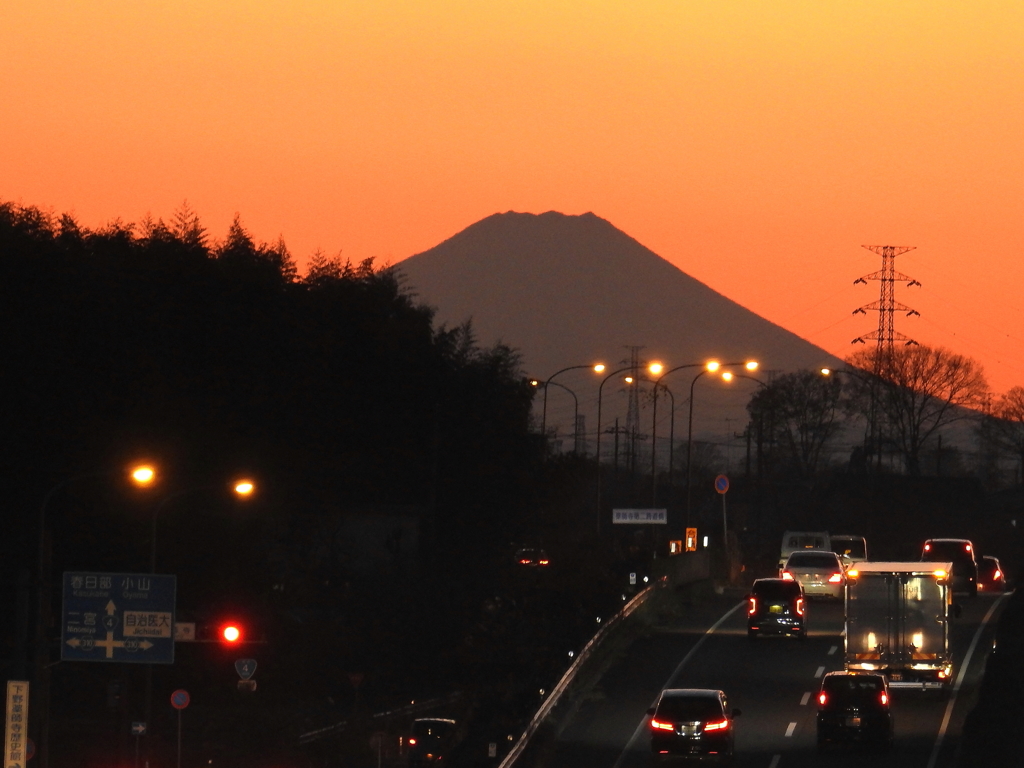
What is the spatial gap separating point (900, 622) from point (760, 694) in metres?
4.59

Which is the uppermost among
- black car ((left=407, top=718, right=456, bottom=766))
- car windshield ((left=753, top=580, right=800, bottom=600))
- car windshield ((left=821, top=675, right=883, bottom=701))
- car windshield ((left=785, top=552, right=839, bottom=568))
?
car windshield ((left=785, top=552, right=839, bottom=568))

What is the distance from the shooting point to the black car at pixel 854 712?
110ft

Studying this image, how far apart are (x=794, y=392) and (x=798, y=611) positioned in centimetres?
8980

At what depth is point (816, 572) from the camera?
5581 cm

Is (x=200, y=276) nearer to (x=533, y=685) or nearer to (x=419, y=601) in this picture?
(x=419, y=601)

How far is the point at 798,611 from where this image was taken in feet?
160

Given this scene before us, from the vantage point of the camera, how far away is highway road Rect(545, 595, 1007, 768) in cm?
3409

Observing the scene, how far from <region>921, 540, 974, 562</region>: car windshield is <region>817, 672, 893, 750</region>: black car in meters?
26.8

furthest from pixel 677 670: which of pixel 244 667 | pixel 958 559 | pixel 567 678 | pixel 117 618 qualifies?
pixel 958 559

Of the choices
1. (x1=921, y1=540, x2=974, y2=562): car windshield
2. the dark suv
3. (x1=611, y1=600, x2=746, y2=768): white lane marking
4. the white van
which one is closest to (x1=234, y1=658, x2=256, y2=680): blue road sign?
(x1=611, y1=600, x2=746, y2=768): white lane marking

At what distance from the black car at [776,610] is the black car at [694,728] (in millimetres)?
14872

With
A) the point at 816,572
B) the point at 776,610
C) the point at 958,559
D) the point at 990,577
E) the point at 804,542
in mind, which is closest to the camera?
the point at 776,610

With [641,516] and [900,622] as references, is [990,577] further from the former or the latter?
[900,622]

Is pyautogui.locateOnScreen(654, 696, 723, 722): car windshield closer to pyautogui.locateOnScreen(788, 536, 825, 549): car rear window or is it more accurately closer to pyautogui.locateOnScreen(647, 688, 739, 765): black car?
pyautogui.locateOnScreen(647, 688, 739, 765): black car
